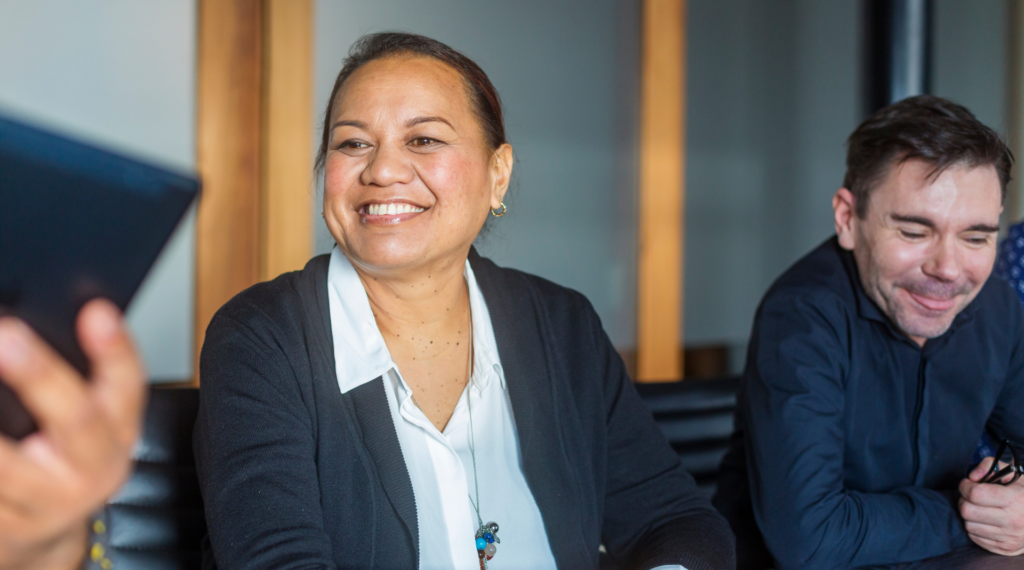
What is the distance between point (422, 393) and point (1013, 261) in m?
1.59

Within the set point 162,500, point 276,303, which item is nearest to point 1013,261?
point 276,303

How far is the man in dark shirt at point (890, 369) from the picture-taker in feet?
4.62

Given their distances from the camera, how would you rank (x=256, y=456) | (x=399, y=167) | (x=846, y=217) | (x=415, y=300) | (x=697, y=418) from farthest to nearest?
(x=697, y=418), (x=846, y=217), (x=415, y=300), (x=399, y=167), (x=256, y=456)

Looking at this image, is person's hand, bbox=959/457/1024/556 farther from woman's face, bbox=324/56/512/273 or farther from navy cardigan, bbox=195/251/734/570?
woman's face, bbox=324/56/512/273

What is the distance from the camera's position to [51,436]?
557 mm

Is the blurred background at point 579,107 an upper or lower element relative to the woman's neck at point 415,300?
upper

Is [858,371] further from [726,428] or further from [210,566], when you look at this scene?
[210,566]

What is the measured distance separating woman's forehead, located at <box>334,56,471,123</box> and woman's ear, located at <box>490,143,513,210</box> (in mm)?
145

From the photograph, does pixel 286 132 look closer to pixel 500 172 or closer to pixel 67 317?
pixel 500 172

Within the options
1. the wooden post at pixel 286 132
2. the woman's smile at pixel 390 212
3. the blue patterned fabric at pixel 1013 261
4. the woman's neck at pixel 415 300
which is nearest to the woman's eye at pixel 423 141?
the woman's smile at pixel 390 212

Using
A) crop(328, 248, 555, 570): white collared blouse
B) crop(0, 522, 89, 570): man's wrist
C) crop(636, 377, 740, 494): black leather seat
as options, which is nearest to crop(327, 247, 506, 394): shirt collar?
crop(328, 248, 555, 570): white collared blouse

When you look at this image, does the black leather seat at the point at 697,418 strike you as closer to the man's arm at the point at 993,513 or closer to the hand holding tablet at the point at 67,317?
the man's arm at the point at 993,513

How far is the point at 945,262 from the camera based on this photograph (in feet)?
5.07

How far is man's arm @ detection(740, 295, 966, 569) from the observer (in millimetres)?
1381
